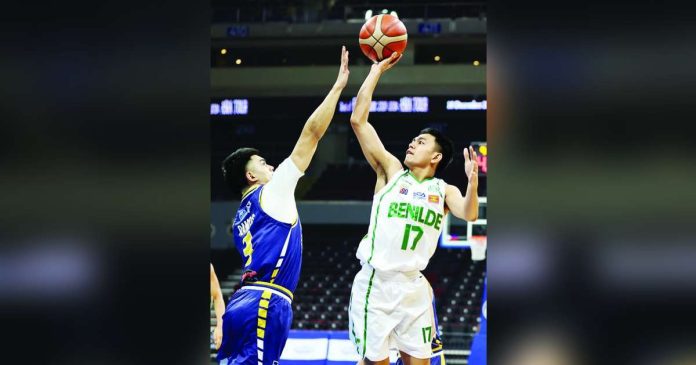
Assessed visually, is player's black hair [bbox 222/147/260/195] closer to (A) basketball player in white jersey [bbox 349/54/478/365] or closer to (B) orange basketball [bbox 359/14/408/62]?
(A) basketball player in white jersey [bbox 349/54/478/365]

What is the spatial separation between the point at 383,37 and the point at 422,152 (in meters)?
0.83

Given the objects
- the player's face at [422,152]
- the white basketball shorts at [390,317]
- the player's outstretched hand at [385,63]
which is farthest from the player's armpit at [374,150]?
the white basketball shorts at [390,317]

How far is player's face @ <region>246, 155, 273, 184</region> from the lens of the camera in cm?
572

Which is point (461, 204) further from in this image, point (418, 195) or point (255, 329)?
point (255, 329)

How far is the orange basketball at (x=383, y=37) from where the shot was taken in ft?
19.2

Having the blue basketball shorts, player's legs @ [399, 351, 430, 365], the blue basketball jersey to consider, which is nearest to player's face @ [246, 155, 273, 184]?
the blue basketball jersey

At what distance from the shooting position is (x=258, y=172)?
5.73 metres

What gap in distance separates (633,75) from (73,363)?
60.1 inches

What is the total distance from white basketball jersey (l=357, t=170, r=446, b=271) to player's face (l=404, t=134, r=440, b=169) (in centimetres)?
15

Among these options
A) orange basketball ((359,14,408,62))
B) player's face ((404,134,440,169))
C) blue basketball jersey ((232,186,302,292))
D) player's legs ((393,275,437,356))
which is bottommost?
player's legs ((393,275,437,356))

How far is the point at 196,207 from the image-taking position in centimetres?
210

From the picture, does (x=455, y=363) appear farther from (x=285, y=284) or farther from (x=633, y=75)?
(x=633, y=75)

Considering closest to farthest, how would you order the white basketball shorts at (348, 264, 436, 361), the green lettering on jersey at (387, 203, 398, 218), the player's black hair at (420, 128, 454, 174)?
the white basketball shorts at (348, 264, 436, 361) < the green lettering on jersey at (387, 203, 398, 218) < the player's black hair at (420, 128, 454, 174)

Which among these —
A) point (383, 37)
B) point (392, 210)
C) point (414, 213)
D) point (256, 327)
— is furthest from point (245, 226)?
point (383, 37)
